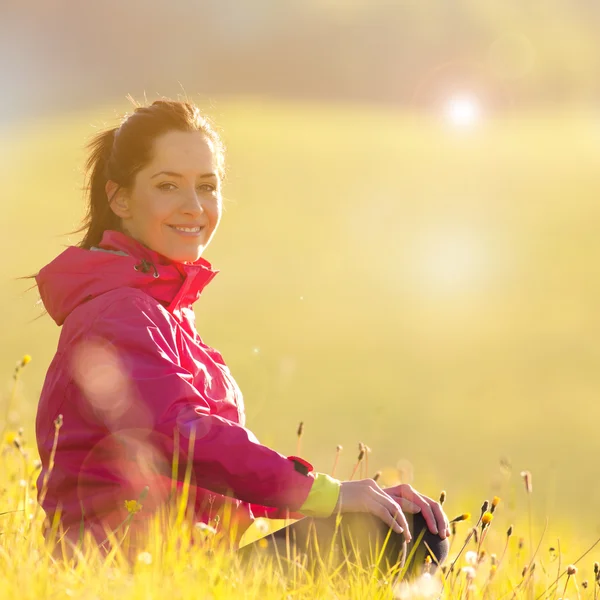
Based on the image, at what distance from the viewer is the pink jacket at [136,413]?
354 cm

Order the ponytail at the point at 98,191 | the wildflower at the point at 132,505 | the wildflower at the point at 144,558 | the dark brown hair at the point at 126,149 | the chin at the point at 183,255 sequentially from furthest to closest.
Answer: the ponytail at the point at 98,191, the dark brown hair at the point at 126,149, the chin at the point at 183,255, the wildflower at the point at 132,505, the wildflower at the point at 144,558

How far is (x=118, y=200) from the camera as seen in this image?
452 cm

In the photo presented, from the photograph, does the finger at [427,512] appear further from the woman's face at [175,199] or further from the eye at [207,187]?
the eye at [207,187]

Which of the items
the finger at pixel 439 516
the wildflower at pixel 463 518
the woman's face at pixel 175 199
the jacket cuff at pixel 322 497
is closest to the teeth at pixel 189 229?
the woman's face at pixel 175 199

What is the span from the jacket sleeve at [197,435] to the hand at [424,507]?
1.16 feet

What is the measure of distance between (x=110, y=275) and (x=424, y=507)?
1.64 m

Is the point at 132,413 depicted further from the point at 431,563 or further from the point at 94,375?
Answer: the point at 431,563

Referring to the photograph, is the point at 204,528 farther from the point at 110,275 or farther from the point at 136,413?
the point at 110,275

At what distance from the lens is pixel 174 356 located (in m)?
3.79

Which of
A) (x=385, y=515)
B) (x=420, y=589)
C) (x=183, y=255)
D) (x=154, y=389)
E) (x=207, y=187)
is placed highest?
(x=207, y=187)

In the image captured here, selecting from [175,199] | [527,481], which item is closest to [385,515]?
[527,481]

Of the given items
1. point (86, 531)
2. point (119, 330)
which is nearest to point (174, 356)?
point (119, 330)

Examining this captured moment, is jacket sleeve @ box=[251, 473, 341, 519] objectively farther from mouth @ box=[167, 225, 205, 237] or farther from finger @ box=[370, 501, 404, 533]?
mouth @ box=[167, 225, 205, 237]

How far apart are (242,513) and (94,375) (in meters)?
0.97
